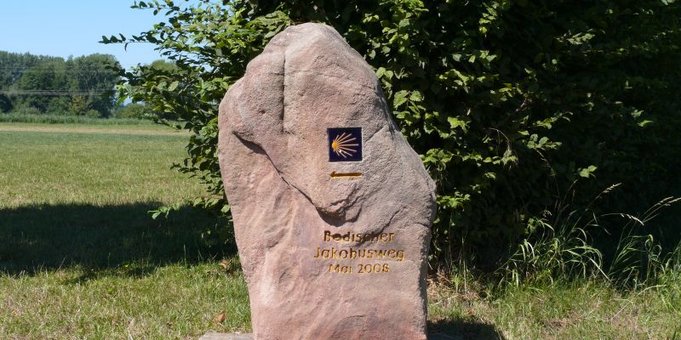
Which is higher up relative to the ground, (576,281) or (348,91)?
(348,91)

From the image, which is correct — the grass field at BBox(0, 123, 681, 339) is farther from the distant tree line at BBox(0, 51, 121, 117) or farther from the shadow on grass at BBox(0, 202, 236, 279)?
the distant tree line at BBox(0, 51, 121, 117)

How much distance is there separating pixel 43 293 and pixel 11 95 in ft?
296

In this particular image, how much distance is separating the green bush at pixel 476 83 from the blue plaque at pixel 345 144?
4.32ft

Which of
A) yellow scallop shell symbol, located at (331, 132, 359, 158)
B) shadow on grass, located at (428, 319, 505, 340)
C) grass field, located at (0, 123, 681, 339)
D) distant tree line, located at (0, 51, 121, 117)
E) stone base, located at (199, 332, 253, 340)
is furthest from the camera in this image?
distant tree line, located at (0, 51, 121, 117)

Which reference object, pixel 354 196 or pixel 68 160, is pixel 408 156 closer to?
pixel 354 196

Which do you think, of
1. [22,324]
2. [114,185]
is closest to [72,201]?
[114,185]

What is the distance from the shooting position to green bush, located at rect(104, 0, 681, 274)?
6211 millimetres

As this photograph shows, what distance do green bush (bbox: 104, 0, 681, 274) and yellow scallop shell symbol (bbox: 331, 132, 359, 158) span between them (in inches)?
52.5

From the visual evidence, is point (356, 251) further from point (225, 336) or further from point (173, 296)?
point (173, 296)

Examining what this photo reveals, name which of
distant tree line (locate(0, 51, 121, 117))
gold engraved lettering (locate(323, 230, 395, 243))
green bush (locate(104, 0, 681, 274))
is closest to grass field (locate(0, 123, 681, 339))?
green bush (locate(104, 0, 681, 274))

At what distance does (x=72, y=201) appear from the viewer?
496 inches

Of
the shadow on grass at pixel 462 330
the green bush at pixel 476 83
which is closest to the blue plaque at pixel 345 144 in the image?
the green bush at pixel 476 83

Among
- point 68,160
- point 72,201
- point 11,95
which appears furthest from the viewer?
point 11,95

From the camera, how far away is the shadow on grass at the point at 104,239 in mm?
8047
